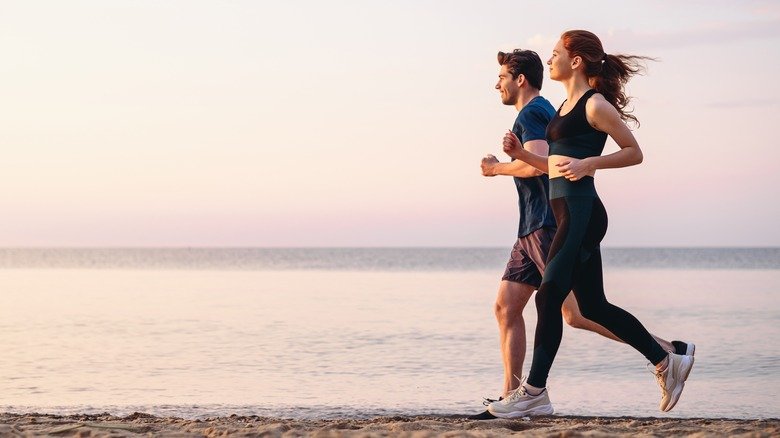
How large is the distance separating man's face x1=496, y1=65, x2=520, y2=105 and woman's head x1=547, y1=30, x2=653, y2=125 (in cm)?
51

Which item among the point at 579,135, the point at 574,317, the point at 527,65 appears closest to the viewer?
the point at 579,135

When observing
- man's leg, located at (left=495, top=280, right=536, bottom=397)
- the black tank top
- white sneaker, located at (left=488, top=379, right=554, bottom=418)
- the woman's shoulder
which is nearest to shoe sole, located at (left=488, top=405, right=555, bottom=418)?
white sneaker, located at (left=488, top=379, right=554, bottom=418)

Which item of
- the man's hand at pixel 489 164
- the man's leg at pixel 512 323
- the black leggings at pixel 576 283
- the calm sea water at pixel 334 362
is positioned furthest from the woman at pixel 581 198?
→ the calm sea water at pixel 334 362

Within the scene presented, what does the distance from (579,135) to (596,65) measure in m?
0.40

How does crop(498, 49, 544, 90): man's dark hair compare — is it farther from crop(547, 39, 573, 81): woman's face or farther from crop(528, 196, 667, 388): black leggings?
crop(528, 196, 667, 388): black leggings

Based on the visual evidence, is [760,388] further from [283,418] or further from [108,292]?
[108,292]

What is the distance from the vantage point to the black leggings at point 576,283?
199 inches

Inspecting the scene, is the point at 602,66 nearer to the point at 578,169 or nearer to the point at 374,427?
the point at 578,169

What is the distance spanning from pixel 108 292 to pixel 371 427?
57.8ft

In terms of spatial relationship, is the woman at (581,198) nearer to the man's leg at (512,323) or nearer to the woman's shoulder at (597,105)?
the woman's shoulder at (597,105)

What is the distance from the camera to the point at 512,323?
566cm

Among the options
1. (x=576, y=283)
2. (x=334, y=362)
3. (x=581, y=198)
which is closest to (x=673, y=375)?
(x=576, y=283)

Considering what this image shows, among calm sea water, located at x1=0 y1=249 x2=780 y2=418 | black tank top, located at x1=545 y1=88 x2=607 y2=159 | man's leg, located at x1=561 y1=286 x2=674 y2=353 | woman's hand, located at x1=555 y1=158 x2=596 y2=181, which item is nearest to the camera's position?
woman's hand, located at x1=555 y1=158 x2=596 y2=181

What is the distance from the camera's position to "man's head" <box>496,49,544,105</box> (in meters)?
5.69
